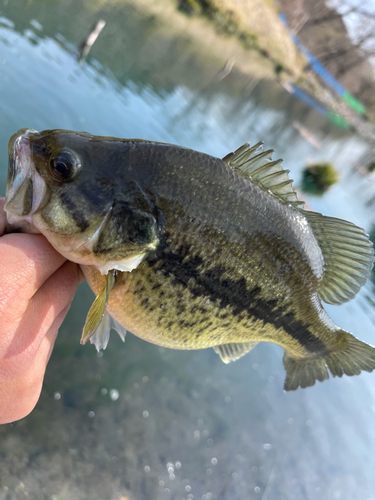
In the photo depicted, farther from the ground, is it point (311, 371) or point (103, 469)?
point (311, 371)

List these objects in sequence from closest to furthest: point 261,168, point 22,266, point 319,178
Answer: point 22,266
point 261,168
point 319,178

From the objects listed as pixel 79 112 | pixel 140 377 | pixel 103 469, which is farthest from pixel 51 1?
pixel 103 469

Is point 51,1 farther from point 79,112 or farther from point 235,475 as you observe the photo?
point 235,475

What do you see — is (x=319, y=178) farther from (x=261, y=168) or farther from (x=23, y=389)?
(x=23, y=389)

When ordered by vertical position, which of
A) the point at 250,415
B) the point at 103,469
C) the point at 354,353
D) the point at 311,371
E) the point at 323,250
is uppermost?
the point at 323,250

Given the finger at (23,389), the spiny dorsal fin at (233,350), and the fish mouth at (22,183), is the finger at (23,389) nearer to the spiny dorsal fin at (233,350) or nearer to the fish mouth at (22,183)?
the fish mouth at (22,183)

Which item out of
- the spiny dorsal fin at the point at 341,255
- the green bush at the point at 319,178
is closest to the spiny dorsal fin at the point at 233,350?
the spiny dorsal fin at the point at 341,255

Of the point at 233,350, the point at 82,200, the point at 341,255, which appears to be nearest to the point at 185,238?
the point at 82,200
